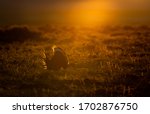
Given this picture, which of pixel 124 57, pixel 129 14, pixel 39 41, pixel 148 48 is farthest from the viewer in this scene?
pixel 129 14

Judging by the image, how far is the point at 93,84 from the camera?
11445 mm

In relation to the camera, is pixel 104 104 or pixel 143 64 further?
pixel 143 64

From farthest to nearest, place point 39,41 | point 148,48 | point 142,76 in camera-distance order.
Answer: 1. point 39,41
2. point 148,48
3. point 142,76

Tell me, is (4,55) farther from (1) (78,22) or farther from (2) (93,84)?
(1) (78,22)

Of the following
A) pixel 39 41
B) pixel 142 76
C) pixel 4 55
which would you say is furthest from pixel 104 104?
pixel 39 41

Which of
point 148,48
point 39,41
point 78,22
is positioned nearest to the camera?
point 148,48

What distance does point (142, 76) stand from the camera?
12289mm

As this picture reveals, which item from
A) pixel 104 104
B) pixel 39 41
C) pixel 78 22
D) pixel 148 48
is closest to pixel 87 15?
pixel 78 22

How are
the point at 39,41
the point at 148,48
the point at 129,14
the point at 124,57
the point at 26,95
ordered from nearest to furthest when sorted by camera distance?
the point at 26,95 < the point at 124,57 < the point at 148,48 < the point at 39,41 < the point at 129,14

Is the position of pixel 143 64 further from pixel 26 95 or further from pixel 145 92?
pixel 26 95

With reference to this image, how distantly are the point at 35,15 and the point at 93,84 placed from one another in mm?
36360

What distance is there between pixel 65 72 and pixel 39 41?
9.61 m

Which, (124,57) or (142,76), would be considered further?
(124,57)

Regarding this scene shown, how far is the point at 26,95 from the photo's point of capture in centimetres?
1087
